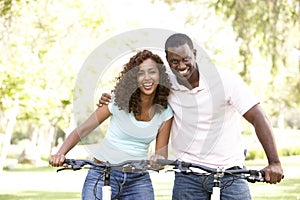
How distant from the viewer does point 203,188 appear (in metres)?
4.21

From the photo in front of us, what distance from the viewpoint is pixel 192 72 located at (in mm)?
4102

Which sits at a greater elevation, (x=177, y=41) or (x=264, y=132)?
(x=177, y=41)

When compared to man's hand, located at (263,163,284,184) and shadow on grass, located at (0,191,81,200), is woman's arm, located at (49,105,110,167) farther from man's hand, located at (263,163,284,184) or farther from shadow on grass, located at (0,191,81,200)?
shadow on grass, located at (0,191,81,200)

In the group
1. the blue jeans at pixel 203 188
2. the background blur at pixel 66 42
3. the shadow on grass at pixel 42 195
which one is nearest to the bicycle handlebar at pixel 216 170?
the blue jeans at pixel 203 188

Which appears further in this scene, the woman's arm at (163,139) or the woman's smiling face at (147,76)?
the woman's arm at (163,139)

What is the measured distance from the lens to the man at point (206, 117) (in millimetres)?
4016

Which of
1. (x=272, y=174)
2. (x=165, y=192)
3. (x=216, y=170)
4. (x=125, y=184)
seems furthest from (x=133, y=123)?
Answer: (x=165, y=192)

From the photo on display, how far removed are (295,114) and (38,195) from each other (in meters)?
46.2

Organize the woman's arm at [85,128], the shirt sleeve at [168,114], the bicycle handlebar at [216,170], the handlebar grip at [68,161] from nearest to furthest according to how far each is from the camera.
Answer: the bicycle handlebar at [216,170] < the handlebar grip at [68,161] < the woman's arm at [85,128] < the shirt sleeve at [168,114]

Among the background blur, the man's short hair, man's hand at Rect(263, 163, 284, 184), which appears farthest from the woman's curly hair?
the background blur

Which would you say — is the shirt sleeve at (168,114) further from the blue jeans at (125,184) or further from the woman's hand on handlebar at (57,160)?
the woman's hand on handlebar at (57,160)

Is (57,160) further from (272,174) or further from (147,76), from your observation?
(272,174)

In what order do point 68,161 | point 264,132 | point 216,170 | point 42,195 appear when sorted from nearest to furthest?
1. point 216,170
2. point 68,161
3. point 264,132
4. point 42,195

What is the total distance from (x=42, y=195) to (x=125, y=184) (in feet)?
34.1
